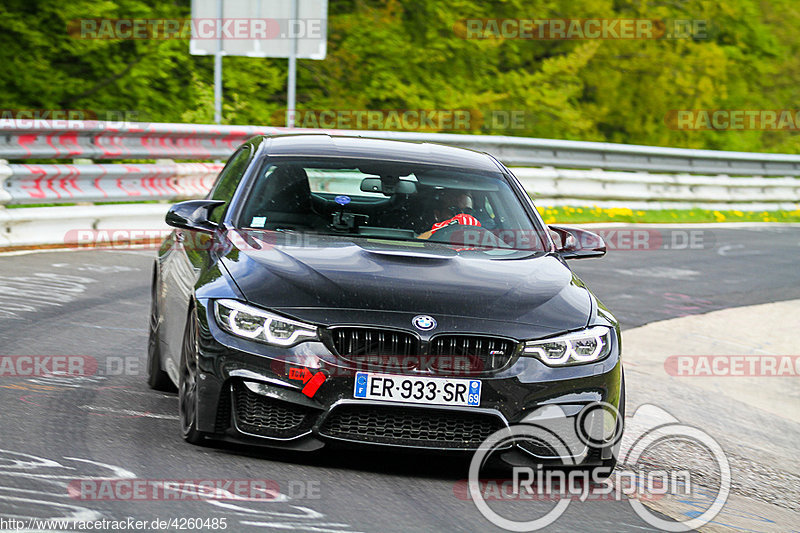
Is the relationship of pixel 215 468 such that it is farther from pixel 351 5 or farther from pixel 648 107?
pixel 648 107

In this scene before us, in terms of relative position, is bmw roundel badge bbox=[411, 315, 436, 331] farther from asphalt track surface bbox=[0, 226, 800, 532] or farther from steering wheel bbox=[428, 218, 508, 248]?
steering wheel bbox=[428, 218, 508, 248]

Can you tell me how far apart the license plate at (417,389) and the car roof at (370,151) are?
1.95 m

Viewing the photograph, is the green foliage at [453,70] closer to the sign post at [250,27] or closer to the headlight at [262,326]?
the sign post at [250,27]

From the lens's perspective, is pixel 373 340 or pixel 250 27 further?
pixel 250 27

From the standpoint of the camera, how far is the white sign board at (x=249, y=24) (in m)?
20.4

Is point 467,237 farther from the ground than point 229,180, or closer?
closer

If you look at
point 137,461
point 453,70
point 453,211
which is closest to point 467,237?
point 453,211

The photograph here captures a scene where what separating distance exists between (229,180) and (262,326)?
2.08m

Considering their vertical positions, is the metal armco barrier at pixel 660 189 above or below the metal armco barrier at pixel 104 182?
below

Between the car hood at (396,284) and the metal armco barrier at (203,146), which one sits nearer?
the car hood at (396,284)

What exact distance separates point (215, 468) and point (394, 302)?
0.97 m

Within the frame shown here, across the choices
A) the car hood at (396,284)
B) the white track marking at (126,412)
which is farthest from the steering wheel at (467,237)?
the white track marking at (126,412)

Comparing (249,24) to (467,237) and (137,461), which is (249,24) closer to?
(467,237)

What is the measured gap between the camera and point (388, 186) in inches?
268
